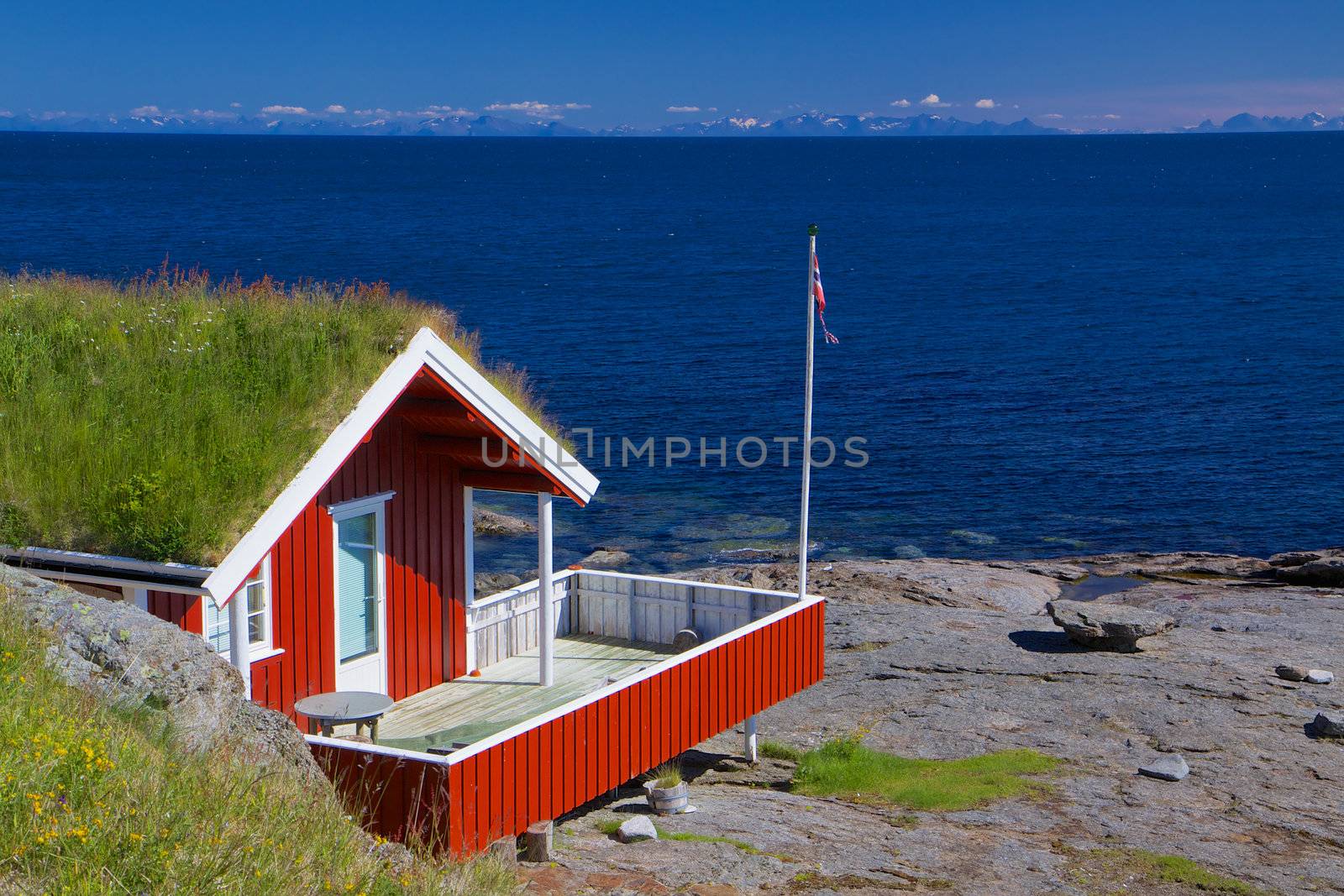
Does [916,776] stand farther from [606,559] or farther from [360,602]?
[606,559]

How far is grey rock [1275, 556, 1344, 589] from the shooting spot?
33.6m

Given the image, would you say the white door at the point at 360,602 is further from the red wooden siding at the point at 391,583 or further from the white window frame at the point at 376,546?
the red wooden siding at the point at 391,583

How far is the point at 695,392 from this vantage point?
57.6 meters

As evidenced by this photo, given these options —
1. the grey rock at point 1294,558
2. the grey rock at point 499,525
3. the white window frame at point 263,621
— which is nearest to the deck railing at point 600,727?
the white window frame at point 263,621

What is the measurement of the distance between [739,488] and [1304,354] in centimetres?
3942

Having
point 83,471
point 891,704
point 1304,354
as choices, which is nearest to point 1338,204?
point 1304,354

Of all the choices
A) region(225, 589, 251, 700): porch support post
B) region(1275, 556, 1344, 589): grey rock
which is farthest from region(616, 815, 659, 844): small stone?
region(1275, 556, 1344, 589): grey rock

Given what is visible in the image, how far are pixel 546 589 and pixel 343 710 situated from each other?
310 cm

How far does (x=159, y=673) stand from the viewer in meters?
9.21

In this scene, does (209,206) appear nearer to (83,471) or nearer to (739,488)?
(739,488)

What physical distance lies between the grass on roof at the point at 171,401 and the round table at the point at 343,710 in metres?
2.38

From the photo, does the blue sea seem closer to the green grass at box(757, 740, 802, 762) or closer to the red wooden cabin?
the green grass at box(757, 740, 802, 762)

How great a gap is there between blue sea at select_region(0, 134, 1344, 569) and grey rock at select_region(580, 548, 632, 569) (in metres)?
0.77

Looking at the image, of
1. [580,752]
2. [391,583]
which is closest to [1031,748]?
[580,752]
